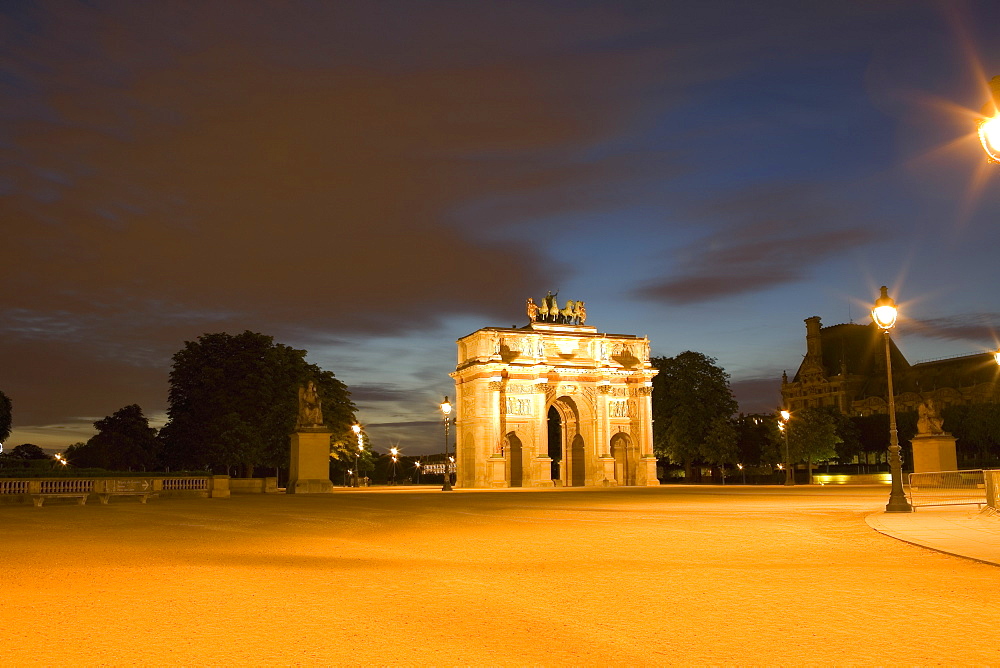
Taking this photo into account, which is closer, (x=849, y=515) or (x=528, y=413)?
(x=849, y=515)

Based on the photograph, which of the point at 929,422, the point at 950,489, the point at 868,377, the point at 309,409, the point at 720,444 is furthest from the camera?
the point at 868,377

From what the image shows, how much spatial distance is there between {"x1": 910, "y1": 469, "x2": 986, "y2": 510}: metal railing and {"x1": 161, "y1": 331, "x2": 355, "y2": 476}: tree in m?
44.2

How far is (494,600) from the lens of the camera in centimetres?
1036

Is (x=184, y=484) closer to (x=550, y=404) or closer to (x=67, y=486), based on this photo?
(x=67, y=486)

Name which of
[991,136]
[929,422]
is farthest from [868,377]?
[991,136]

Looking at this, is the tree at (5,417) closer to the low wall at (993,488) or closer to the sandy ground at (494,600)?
the sandy ground at (494,600)

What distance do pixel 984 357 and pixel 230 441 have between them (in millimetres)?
118527

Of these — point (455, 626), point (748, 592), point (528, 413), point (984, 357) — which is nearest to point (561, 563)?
point (748, 592)

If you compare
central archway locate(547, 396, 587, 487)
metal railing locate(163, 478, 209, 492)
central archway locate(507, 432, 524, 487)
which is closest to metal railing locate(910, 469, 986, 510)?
metal railing locate(163, 478, 209, 492)

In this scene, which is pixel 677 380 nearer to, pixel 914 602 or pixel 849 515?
pixel 849 515

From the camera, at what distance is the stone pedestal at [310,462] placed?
4650 centimetres

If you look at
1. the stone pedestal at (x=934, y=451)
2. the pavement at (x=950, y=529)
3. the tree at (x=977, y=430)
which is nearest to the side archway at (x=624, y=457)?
the tree at (x=977, y=430)

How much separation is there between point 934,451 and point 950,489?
13.0 meters

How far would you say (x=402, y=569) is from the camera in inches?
520
